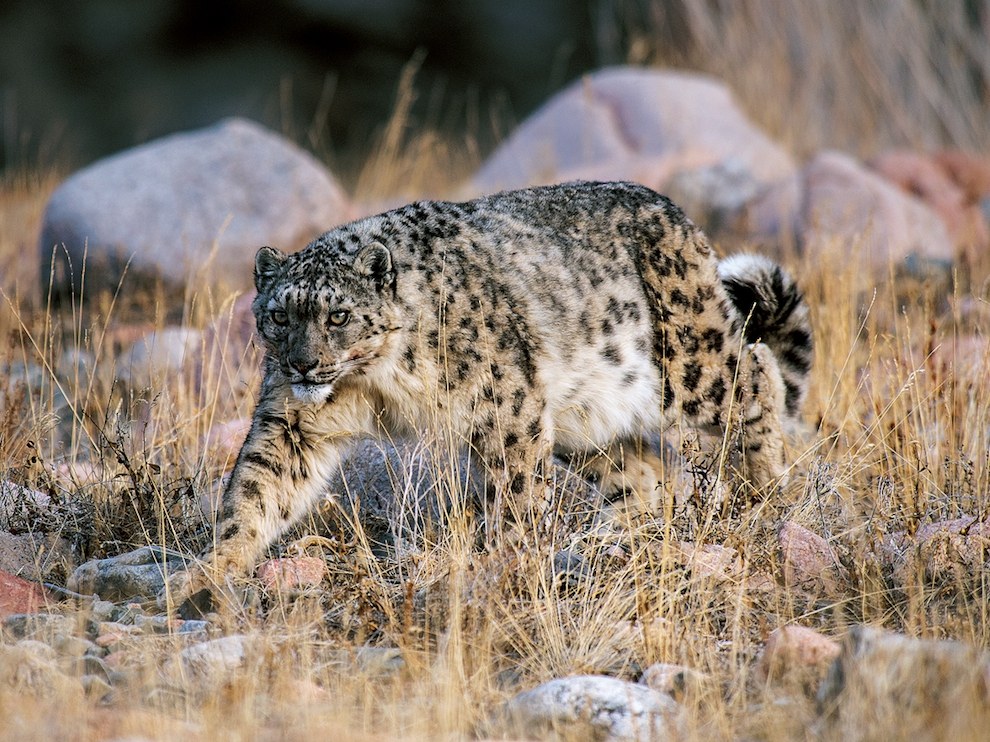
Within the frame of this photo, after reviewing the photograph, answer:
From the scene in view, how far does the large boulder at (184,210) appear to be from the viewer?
30.1 feet

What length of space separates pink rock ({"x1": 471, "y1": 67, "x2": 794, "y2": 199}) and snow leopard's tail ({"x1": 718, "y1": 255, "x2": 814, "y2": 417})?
5.87 metres

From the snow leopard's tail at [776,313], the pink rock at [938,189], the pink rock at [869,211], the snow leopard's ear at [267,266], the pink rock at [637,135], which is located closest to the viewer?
the snow leopard's ear at [267,266]

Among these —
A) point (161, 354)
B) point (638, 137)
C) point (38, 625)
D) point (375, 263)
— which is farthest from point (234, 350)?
point (638, 137)

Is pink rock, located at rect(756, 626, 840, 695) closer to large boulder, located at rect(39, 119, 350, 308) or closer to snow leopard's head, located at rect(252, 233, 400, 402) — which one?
snow leopard's head, located at rect(252, 233, 400, 402)

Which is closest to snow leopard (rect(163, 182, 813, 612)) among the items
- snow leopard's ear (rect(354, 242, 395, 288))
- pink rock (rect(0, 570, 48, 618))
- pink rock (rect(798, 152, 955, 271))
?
snow leopard's ear (rect(354, 242, 395, 288))

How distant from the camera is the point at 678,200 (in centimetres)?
1127

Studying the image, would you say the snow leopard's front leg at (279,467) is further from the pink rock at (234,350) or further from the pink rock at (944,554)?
the pink rock at (944,554)

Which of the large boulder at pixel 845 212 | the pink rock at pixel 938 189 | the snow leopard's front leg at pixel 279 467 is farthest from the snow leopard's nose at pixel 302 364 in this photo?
the pink rock at pixel 938 189

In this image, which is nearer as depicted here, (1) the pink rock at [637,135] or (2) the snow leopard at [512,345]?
(2) the snow leopard at [512,345]

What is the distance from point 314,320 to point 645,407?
1641 millimetres

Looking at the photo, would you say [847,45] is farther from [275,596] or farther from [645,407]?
[275,596]

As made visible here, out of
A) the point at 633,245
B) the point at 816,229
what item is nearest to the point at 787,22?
the point at 816,229

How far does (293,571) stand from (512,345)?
1259mm

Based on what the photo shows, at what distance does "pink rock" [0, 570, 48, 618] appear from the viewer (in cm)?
452
